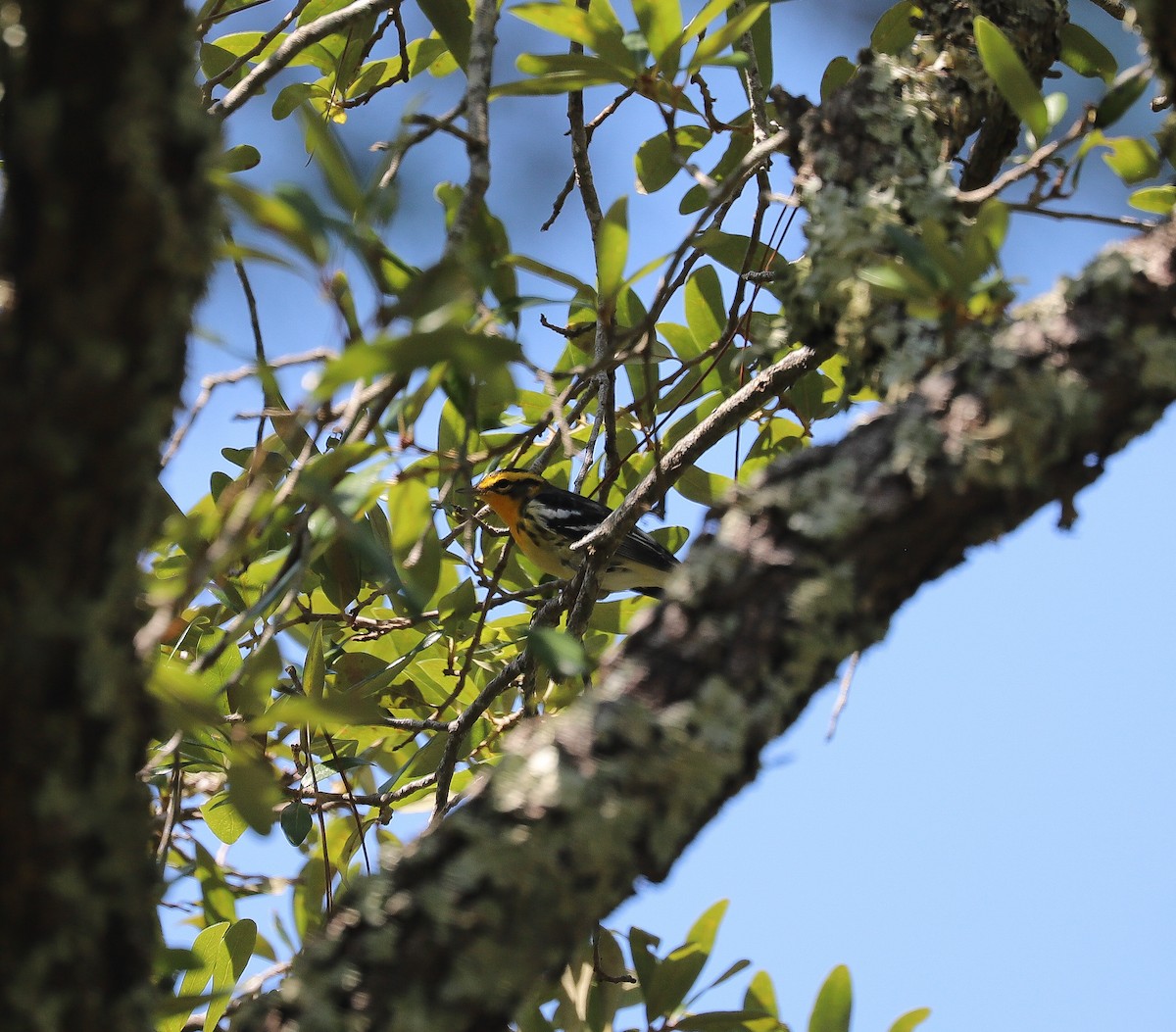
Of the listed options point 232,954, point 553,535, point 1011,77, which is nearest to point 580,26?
point 1011,77

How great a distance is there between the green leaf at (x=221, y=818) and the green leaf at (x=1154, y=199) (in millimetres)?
2224

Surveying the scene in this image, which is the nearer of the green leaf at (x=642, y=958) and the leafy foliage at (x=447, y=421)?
the leafy foliage at (x=447, y=421)

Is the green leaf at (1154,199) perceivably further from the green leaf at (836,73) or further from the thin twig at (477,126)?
the thin twig at (477,126)

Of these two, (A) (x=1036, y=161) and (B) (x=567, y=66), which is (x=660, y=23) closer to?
(B) (x=567, y=66)

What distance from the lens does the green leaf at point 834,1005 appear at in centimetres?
196

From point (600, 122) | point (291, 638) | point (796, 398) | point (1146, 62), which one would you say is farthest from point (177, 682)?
point (600, 122)

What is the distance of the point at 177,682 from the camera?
46.1 inches

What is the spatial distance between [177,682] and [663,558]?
496 cm

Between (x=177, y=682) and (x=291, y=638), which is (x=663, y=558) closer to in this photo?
(x=291, y=638)

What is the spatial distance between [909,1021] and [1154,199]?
1522mm

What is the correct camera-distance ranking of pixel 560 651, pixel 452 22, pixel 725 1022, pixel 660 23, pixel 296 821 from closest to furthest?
pixel 560 651 < pixel 660 23 < pixel 725 1022 < pixel 452 22 < pixel 296 821

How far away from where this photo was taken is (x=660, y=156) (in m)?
2.84

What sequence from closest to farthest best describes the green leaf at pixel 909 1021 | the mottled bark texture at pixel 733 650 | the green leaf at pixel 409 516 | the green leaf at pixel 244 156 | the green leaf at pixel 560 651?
the mottled bark texture at pixel 733 650
the green leaf at pixel 560 651
the green leaf at pixel 409 516
the green leaf at pixel 909 1021
the green leaf at pixel 244 156

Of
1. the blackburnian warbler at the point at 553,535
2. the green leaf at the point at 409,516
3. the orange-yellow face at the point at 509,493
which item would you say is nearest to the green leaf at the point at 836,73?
the green leaf at the point at 409,516
